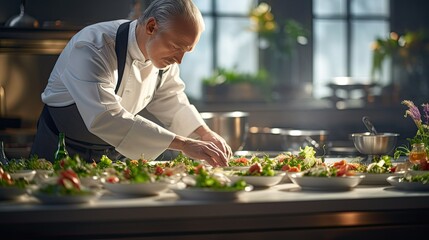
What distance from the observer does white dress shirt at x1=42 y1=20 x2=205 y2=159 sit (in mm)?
3531

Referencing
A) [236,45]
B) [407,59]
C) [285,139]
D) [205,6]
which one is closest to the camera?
[285,139]

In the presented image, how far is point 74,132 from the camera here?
156 inches

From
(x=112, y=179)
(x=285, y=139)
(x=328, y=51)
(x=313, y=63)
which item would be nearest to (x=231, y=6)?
(x=313, y=63)

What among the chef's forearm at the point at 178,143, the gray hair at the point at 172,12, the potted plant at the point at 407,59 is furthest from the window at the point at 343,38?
the chef's forearm at the point at 178,143

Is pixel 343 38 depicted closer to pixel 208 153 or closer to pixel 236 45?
pixel 236 45

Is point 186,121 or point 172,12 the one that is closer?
point 172,12

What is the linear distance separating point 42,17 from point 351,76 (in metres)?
3.64

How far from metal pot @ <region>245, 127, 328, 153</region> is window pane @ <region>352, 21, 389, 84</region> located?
210 cm

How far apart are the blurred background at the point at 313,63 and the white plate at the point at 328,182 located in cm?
437

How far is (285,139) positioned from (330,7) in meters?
3.56

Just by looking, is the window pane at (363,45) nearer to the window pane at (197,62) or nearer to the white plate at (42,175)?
the window pane at (197,62)

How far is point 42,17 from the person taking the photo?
6.04m

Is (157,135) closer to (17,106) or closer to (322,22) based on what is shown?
(17,106)


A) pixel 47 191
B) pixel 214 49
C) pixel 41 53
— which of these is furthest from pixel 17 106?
pixel 47 191
